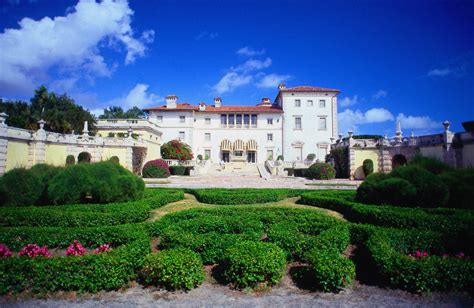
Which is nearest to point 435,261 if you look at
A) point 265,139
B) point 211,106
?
point 265,139

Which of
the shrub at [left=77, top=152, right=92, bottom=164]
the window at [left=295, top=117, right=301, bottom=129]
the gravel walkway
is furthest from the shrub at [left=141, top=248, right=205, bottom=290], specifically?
the window at [left=295, top=117, right=301, bottom=129]

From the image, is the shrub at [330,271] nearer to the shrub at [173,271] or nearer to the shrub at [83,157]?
the shrub at [173,271]

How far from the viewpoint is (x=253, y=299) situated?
4422 mm

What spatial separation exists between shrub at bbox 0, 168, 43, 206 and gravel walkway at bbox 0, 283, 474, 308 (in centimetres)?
639

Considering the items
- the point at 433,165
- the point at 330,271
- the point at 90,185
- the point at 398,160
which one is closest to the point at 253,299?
the point at 330,271

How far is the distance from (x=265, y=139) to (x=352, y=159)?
2003cm

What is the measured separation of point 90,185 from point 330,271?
9428mm

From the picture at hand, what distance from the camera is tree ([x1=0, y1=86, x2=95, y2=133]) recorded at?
3353cm

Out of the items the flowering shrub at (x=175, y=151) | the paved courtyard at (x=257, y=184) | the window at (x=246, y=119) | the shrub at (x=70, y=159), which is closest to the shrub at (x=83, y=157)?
the shrub at (x=70, y=159)

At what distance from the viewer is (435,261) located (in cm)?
461

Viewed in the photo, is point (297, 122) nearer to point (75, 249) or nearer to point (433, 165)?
point (433, 165)

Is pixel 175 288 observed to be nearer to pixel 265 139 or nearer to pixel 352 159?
pixel 352 159

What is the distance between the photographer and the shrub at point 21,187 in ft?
30.2

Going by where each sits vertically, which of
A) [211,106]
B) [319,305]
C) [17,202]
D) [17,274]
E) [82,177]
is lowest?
[319,305]
